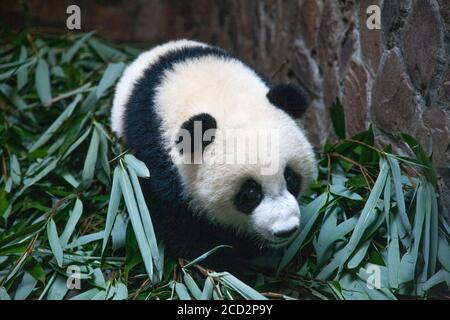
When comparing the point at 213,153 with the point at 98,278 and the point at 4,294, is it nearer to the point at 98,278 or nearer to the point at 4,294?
the point at 98,278

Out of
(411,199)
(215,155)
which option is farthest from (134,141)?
(411,199)

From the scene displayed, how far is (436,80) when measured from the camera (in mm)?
2459

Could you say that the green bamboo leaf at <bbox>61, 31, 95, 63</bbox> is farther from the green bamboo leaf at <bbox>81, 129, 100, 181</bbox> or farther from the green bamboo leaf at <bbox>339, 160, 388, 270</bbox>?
the green bamboo leaf at <bbox>339, 160, 388, 270</bbox>

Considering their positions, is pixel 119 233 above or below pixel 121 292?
above

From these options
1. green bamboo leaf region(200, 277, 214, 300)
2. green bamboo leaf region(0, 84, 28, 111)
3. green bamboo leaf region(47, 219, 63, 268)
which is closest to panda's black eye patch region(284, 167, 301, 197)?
green bamboo leaf region(200, 277, 214, 300)

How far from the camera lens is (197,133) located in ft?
7.38

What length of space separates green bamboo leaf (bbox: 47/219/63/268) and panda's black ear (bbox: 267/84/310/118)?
113cm

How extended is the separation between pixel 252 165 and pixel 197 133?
0.24m

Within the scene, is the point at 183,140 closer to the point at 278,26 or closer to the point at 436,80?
the point at 436,80

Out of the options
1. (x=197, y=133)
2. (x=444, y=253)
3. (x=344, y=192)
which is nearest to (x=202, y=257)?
(x=197, y=133)

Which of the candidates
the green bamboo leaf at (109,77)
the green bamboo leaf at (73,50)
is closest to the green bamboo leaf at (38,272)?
the green bamboo leaf at (109,77)

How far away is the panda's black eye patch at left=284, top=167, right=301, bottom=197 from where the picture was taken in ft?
7.82

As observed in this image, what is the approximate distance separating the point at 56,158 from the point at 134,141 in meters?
0.78

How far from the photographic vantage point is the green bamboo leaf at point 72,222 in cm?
275
